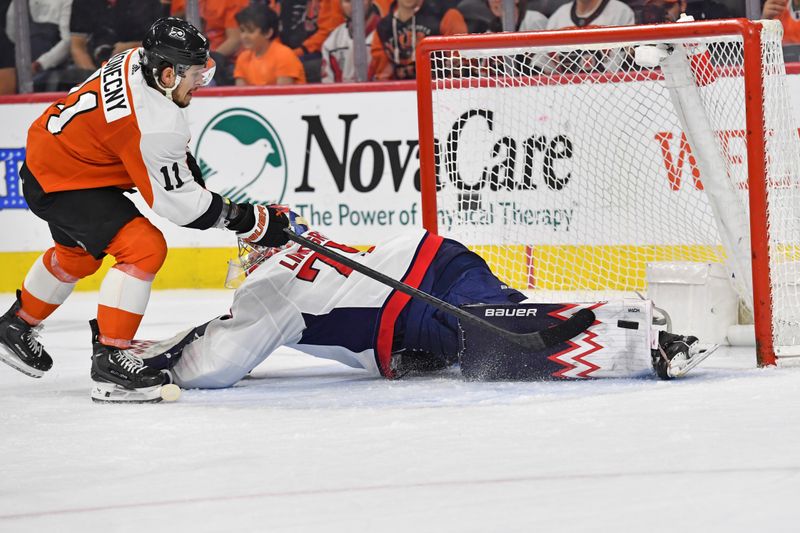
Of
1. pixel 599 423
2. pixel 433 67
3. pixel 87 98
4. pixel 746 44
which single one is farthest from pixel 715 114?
pixel 87 98

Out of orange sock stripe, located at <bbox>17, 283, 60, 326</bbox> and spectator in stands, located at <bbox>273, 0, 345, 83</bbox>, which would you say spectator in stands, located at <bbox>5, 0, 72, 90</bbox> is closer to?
spectator in stands, located at <bbox>273, 0, 345, 83</bbox>

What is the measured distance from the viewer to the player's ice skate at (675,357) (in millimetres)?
3117

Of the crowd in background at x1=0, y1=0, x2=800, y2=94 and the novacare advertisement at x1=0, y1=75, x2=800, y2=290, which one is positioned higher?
the crowd in background at x1=0, y1=0, x2=800, y2=94

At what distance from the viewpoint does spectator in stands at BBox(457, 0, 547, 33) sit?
217 inches

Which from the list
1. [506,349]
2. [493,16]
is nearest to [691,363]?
[506,349]

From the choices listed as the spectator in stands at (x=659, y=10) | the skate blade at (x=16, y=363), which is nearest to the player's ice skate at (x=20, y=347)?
the skate blade at (x=16, y=363)

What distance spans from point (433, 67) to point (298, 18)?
2.07 meters

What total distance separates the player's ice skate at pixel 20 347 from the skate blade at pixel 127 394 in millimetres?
358

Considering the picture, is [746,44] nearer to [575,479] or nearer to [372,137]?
[575,479]

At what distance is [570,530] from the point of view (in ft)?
6.18

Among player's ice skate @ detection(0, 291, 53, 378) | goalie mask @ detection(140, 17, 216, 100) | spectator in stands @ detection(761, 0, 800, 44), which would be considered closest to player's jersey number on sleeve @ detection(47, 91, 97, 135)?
goalie mask @ detection(140, 17, 216, 100)

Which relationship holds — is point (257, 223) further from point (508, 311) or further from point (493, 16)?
point (493, 16)

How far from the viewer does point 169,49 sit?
122 inches

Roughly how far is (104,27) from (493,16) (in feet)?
6.47
